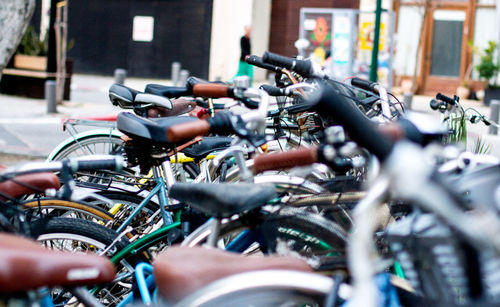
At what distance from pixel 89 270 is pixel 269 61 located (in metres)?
2.24

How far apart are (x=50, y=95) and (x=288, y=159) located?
11933 mm

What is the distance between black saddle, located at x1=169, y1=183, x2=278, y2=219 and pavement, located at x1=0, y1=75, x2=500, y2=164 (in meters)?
4.08

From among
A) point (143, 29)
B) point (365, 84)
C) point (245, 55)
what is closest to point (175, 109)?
point (365, 84)

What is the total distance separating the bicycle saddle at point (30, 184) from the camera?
2686mm

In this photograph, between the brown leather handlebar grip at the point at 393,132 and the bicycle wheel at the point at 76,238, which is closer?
the brown leather handlebar grip at the point at 393,132

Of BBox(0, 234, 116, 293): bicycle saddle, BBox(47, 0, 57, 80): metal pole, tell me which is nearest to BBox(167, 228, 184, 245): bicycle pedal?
BBox(0, 234, 116, 293): bicycle saddle

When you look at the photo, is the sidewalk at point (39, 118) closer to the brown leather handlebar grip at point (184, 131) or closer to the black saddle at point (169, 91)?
the black saddle at point (169, 91)

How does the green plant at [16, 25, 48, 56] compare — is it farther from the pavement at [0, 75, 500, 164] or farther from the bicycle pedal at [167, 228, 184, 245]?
the bicycle pedal at [167, 228, 184, 245]

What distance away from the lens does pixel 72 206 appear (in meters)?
3.18

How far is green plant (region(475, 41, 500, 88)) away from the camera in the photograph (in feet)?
68.2

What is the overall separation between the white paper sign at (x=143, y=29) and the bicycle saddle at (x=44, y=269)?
78.3 feet

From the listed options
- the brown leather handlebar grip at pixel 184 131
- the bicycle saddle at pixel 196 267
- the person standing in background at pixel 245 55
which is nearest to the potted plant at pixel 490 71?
the person standing in background at pixel 245 55

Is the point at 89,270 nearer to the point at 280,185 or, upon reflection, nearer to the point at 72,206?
the point at 280,185

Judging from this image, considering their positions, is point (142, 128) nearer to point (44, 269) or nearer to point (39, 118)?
point (44, 269)
